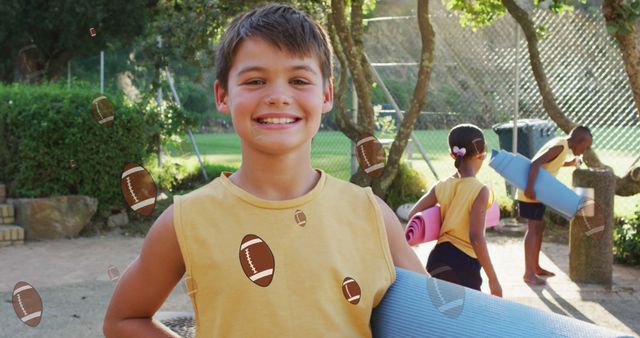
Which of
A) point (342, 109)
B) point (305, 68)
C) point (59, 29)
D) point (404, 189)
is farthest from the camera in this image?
point (59, 29)

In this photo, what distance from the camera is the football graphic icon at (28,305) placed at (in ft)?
13.9

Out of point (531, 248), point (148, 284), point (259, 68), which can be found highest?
point (259, 68)

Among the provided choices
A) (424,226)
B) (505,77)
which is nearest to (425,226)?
(424,226)

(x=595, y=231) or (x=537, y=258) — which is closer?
(x=595, y=231)

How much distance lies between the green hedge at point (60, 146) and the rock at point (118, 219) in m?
0.17

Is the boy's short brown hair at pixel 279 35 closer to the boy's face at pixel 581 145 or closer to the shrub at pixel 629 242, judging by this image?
the boy's face at pixel 581 145

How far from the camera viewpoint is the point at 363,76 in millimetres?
9297

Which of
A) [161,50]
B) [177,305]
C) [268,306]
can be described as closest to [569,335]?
[268,306]

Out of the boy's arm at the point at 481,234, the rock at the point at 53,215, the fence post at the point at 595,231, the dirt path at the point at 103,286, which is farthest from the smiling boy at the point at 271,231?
the rock at the point at 53,215

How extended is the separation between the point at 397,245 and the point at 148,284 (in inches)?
20.7

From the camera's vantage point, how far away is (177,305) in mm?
5703

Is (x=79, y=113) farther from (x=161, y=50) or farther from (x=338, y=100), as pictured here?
(x=338, y=100)

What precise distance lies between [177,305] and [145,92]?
206 inches

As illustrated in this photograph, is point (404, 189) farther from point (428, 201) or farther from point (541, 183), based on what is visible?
point (428, 201)
